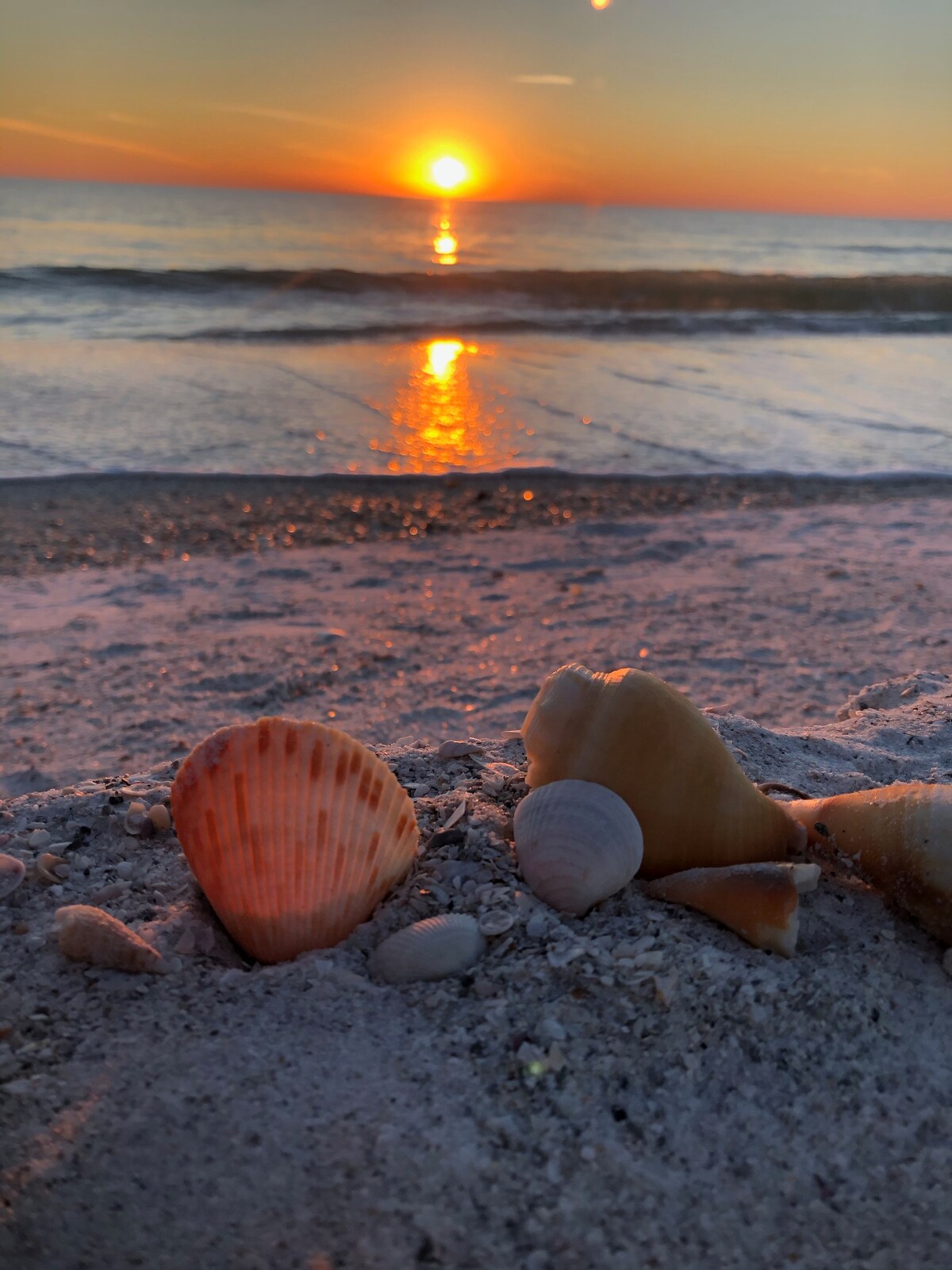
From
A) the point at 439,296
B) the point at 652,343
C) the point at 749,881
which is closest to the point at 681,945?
the point at 749,881

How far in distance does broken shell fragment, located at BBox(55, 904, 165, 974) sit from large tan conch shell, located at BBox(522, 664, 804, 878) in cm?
82

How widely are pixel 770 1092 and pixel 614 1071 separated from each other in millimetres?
241

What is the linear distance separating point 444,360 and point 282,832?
10.8m

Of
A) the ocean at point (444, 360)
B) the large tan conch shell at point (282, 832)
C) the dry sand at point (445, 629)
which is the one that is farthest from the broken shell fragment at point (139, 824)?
the ocean at point (444, 360)

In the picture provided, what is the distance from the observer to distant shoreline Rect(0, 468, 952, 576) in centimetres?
529

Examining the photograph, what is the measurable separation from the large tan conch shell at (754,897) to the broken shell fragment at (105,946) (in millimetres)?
928

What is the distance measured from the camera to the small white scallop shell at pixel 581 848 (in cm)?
161

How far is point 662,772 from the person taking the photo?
174 centimetres

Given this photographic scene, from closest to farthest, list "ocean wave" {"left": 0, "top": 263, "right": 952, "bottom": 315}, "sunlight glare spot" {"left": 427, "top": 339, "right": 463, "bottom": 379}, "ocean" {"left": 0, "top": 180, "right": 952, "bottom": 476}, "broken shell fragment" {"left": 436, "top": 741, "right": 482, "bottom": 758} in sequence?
"broken shell fragment" {"left": 436, "top": 741, "right": 482, "bottom": 758}, "ocean" {"left": 0, "top": 180, "right": 952, "bottom": 476}, "sunlight glare spot" {"left": 427, "top": 339, "right": 463, "bottom": 379}, "ocean wave" {"left": 0, "top": 263, "right": 952, "bottom": 315}

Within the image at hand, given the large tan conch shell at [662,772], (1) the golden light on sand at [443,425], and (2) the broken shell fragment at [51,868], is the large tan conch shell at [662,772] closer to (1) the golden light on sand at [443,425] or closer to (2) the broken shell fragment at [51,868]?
(2) the broken shell fragment at [51,868]

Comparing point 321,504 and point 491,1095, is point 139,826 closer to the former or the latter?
point 491,1095

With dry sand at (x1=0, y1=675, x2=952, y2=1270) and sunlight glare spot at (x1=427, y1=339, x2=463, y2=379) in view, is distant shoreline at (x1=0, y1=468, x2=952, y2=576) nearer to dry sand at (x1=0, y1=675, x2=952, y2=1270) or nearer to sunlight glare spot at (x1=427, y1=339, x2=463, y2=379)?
dry sand at (x1=0, y1=675, x2=952, y2=1270)

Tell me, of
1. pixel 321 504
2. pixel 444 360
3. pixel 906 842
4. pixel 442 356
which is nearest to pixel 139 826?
pixel 906 842

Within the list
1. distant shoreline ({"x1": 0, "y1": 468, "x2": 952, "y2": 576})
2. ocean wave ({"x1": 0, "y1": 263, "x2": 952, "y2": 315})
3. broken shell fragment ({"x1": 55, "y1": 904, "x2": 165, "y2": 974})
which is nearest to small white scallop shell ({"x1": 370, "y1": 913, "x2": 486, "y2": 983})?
broken shell fragment ({"x1": 55, "y1": 904, "x2": 165, "y2": 974})
